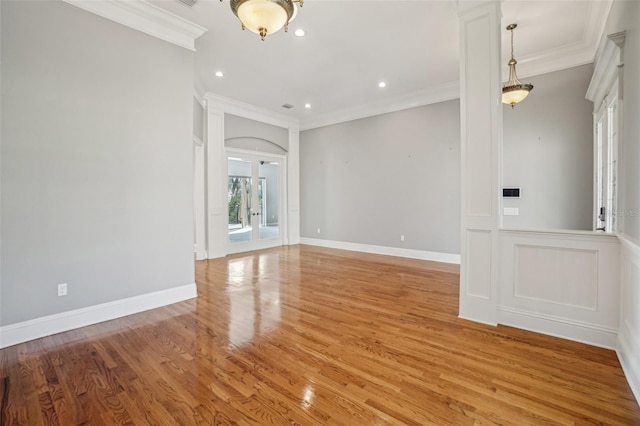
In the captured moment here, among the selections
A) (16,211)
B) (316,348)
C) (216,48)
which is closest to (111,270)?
(16,211)

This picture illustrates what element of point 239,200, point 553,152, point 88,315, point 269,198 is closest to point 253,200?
point 239,200

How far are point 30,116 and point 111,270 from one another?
169 centimetres

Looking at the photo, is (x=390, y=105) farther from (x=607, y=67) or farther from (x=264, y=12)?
(x=264, y=12)

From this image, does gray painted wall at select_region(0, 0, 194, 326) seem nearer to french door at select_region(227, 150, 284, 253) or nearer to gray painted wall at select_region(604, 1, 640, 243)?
french door at select_region(227, 150, 284, 253)

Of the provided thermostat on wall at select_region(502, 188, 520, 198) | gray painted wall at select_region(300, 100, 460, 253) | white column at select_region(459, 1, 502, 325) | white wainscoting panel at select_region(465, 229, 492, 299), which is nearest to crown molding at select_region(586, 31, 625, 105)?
white column at select_region(459, 1, 502, 325)

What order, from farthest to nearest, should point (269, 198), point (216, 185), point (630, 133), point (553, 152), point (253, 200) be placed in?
point (269, 198), point (253, 200), point (216, 185), point (553, 152), point (630, 133)

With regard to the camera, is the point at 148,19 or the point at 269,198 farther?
the point at 269,198

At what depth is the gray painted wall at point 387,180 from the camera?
19.7 feet

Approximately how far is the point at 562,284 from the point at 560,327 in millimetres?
408

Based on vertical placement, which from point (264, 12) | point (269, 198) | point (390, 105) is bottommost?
point (269, 198)

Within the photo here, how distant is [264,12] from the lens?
2.45 m

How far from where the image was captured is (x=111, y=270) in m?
3.28

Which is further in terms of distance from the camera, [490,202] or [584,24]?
[584,24]

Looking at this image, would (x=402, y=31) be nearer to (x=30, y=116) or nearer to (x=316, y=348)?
(x=316, y=348)
